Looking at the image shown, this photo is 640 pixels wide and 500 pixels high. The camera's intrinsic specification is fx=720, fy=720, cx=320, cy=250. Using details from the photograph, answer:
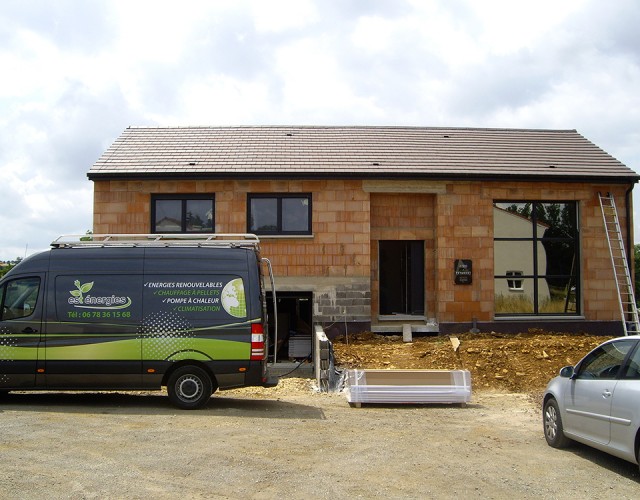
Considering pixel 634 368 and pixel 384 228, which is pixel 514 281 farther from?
pixel 634 368

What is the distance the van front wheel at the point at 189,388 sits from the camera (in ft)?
37.4

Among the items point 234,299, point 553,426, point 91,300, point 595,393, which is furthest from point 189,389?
point 595,393

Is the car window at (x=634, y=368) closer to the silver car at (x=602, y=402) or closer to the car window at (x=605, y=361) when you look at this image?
the silver car at (x=602, y=402)

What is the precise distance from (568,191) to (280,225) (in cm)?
774

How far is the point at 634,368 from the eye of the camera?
7359 millimetres

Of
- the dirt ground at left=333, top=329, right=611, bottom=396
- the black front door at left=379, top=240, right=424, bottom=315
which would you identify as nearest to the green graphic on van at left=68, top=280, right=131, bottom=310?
the dirt ground at left=333, top=329, right=611, bottom=396

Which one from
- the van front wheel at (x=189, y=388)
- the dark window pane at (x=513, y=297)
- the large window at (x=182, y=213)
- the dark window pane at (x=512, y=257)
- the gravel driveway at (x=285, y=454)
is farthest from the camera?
the dark window pane at (x=512, y=257)

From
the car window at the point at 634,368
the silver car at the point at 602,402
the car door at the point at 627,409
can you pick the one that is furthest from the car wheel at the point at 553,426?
the car window at the point at 634,368

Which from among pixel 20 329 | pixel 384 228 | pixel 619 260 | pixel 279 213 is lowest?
pixel 20 329

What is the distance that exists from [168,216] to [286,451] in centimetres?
1134

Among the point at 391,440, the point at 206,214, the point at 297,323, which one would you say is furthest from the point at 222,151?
the point at 391,440

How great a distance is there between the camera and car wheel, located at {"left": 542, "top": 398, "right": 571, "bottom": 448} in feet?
29.0

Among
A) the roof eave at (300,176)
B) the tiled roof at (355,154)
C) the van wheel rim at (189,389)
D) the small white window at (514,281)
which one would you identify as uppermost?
the tiled roof at (355,154)

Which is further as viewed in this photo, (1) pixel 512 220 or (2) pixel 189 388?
(1) pixel 512 220
